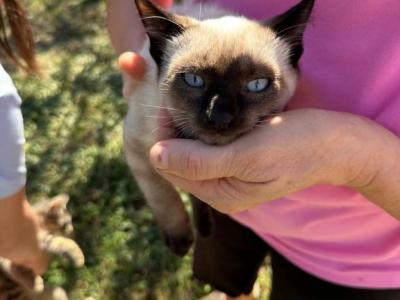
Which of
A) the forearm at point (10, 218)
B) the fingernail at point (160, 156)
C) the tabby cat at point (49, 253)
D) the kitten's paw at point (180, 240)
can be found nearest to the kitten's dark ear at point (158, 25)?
the fingernail at point (160, 156)

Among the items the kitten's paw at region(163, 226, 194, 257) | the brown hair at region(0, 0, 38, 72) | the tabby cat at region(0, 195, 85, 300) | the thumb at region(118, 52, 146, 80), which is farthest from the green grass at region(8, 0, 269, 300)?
the thumb at region(118, 52, 146, 80)

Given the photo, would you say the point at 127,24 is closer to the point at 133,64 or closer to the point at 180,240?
the point at 133,64

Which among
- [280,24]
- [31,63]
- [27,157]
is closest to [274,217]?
[280,24]

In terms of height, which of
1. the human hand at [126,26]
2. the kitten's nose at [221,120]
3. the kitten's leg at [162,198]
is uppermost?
the kitten's nose at [221,120]

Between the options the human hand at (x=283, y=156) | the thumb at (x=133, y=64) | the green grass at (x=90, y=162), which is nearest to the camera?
the human hand at (x=283, y=156)

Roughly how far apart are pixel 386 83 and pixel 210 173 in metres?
0.37

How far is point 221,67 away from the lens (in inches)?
42.9

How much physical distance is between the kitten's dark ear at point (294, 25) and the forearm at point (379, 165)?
221 mm

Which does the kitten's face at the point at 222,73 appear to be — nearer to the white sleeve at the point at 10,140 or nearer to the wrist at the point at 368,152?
the wrist at the point at 368,152

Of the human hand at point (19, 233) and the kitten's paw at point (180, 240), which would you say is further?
the kitten's paw at point (180, 240)

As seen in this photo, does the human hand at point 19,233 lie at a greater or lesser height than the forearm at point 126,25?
lesser

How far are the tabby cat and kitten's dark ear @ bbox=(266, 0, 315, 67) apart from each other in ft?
3.86

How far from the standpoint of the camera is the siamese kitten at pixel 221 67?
107 centimetres

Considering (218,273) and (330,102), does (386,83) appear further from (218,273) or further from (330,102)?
(218,273)
